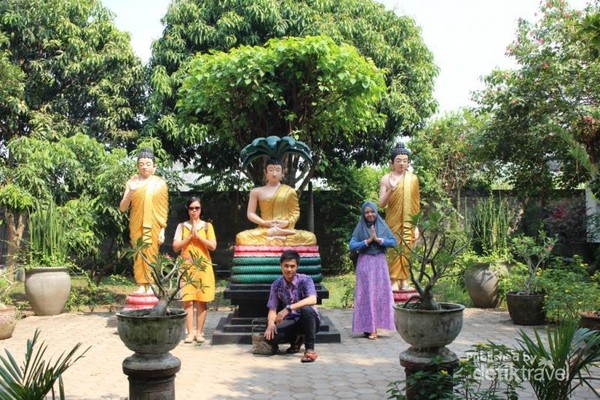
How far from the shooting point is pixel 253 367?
545 centimetres

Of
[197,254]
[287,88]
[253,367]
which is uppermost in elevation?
[287,88]

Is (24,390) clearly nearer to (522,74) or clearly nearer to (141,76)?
(522,74)

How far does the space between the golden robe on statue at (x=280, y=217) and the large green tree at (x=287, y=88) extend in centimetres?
199

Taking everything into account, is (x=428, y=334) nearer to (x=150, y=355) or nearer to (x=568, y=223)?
(x=150, y=355)

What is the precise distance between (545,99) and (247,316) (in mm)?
7021

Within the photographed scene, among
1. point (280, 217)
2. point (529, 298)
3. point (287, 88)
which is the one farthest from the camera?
point (287, 88)

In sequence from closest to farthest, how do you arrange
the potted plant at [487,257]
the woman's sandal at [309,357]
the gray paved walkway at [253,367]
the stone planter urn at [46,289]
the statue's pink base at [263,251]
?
the gray paved walkway at [253,367], the woman's sandal at [309,357], the statue's pink base at [263,251], the stone planter urn at [46,289], the potted plant at [487,257]

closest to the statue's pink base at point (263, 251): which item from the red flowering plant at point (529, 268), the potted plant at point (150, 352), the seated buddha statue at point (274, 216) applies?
the seated buddha statue at point (274, 216)

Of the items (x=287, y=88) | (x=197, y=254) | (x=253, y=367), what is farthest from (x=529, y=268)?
(x=287, y=88)

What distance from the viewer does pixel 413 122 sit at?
13406 mm

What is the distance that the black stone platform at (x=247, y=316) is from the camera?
6.65 meters

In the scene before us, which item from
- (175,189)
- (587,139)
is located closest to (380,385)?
(587,139)

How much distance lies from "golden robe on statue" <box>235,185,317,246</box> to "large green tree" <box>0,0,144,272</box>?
19.7 feet

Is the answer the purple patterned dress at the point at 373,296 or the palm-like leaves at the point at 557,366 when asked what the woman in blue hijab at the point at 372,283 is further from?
the palm-like leaves at the point at 557,366
